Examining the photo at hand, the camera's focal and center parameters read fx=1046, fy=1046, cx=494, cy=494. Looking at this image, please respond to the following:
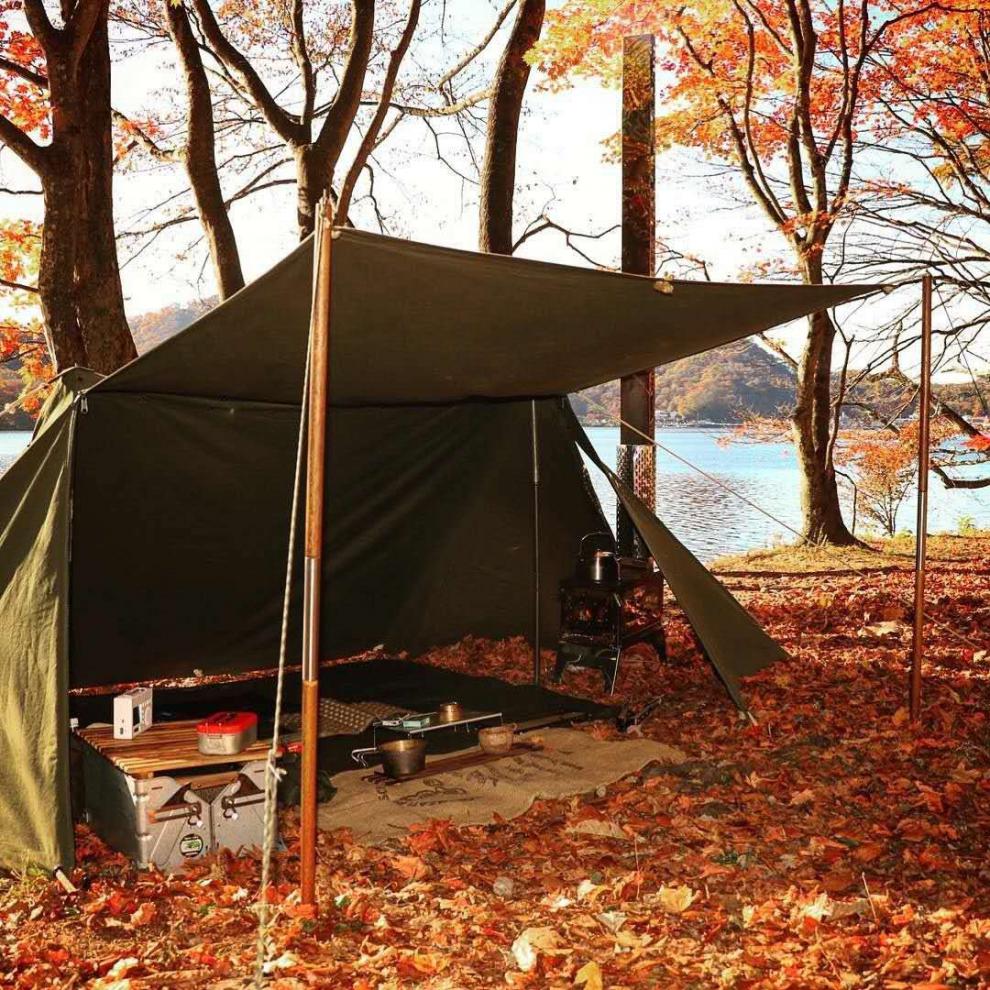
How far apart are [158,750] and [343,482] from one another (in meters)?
2.22

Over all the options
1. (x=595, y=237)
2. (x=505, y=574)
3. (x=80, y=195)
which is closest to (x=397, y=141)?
(x=595, y=237)

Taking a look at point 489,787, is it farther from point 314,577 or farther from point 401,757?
point 314,577

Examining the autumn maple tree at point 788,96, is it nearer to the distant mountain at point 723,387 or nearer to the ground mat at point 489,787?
the ground mat at point 489,787

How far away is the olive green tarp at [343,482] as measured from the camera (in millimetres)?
2855

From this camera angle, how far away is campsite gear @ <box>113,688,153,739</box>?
3088 mm

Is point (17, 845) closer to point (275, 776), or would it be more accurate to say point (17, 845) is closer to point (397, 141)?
point (275, 776)

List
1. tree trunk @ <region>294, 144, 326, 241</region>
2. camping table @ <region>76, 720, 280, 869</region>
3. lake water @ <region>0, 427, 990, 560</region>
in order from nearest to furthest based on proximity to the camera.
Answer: camping table @ <region>76, 720, 280, 869</region> → tree trunk @ <region>294, 144, 326, 241</region> → lake water @ <region>0, 427, 990, 560</region>

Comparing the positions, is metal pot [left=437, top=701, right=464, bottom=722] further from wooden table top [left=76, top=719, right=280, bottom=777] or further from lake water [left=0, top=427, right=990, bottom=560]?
lake water [left=0, top=427, right=990, bottom=560]

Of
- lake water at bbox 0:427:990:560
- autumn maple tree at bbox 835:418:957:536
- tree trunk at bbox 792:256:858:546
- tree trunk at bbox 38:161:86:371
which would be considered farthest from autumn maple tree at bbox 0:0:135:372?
autumn maple tree at bbox 835:418:957:536

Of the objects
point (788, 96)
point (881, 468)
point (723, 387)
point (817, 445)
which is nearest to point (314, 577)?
point (817, 445)

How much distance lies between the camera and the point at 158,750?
2994 mm

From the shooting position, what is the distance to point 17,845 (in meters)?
2.76

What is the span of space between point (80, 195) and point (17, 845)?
149 inches

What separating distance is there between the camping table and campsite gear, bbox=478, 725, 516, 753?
2.94ft
